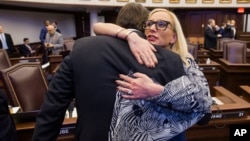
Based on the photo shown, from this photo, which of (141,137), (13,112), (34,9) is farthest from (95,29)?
(34,9)

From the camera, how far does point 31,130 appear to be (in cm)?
159

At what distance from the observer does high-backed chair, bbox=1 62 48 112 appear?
178 centimetres

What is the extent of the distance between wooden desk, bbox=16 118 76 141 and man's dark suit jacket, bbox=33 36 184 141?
627 millimetres

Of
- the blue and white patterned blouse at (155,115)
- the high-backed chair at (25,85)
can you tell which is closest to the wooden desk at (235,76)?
the high-backed chair at (25,85)

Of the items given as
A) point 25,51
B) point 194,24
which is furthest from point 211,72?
point 194,24

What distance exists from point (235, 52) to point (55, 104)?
14.6 feet

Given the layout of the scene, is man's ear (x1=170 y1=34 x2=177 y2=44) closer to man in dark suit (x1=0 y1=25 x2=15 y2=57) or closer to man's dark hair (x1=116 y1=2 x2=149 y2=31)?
man's dark hair (x1=116 y1=2 x2=149 y2=31)

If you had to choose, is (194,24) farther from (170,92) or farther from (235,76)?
(170,92)

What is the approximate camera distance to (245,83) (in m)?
4.20

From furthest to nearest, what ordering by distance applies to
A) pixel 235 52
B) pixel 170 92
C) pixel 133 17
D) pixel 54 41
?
pixel 54 41
pixel 235 52
pixel 133 17
pixel 170 92

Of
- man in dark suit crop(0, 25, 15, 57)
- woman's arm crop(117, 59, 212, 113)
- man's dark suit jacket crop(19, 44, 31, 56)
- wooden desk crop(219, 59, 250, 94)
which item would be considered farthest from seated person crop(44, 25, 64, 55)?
woman's arm crop(117, 59, 212, 113)

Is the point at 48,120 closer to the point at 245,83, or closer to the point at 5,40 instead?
the point at 245,83

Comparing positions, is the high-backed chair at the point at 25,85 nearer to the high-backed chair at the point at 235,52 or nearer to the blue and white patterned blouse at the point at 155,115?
the blue and white patterned blouse at the point at 155,115

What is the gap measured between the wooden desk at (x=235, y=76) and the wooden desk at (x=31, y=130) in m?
3.28
